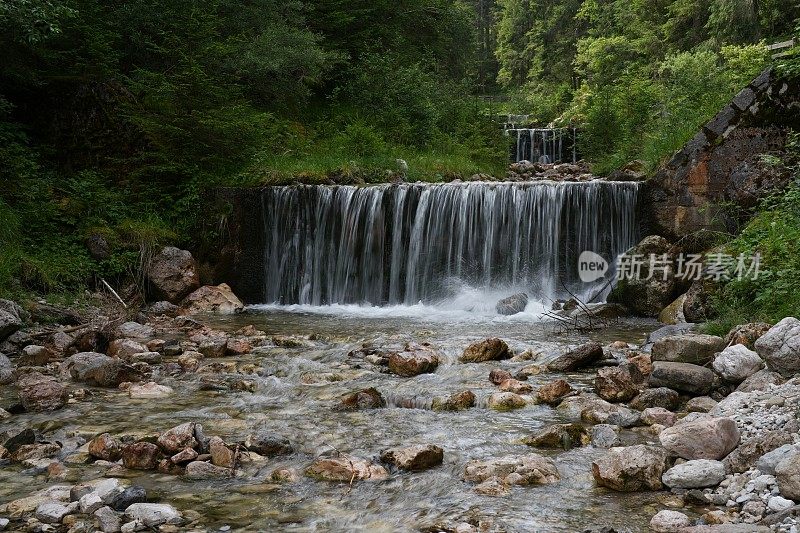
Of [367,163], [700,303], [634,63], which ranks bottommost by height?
[700,303]

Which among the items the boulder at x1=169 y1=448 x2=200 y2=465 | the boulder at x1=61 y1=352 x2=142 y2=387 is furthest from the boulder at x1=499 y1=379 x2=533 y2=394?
the boulder at x1=61 y1=352 x2=142 y2=387

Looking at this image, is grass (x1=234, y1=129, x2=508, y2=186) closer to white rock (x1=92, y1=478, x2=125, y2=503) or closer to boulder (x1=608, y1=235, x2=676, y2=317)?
boulder (x1=608, y1=235, x2=676, y2=317)

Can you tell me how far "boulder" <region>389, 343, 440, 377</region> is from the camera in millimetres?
7441

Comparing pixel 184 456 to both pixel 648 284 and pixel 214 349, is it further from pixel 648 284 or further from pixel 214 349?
pixel 648 284

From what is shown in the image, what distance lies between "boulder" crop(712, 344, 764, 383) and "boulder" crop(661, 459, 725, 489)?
172 centimetres

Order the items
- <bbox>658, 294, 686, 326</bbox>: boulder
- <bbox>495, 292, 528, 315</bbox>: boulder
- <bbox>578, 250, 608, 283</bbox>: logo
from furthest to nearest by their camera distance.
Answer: <bbox>578, 250, 608, 283</bbox>: logo, <bbox>495, 292, 528, 315</bbox>: boulder, <bbox>658, 294, 686, 326</bbox>: boulder

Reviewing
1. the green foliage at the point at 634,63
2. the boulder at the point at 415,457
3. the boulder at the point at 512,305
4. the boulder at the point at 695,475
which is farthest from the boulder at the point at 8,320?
the green foliage at the point at 634,63

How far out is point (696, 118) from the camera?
41.7ft

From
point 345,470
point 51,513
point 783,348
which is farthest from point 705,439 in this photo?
point 51,513

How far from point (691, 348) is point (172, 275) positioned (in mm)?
9645

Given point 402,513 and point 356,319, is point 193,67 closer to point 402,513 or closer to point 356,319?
point 356,319

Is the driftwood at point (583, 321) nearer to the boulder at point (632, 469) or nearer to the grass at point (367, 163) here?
the boulder at point (632, 469)

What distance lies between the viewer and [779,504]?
3.61 m

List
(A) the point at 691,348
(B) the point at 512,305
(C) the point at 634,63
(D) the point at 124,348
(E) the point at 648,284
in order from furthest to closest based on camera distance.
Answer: (C) the point at 634,63 → (B) the point at 512,305 → (E) the point at 648,284 → (D) the point at 124,348 → (A) the point at 691,348
